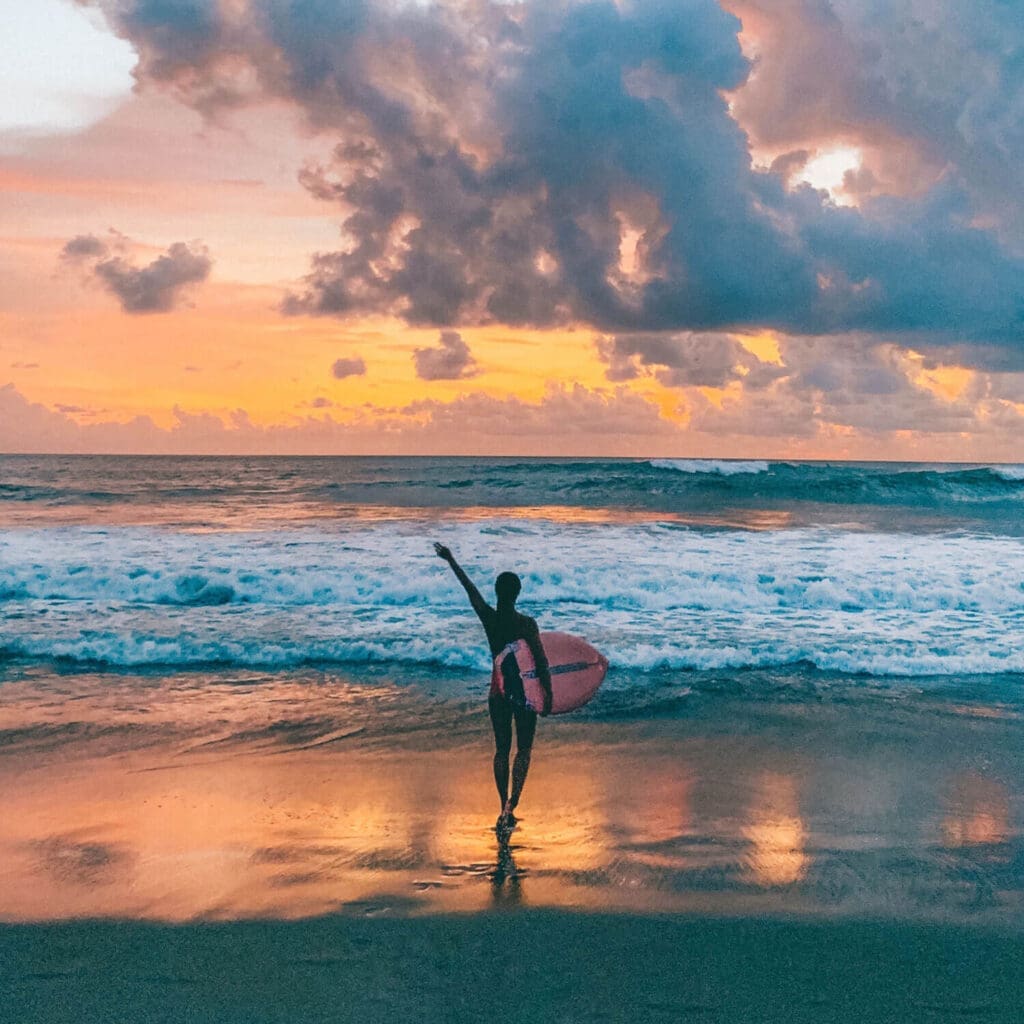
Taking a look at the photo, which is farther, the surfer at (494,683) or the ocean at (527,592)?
the ocean at (527,592)

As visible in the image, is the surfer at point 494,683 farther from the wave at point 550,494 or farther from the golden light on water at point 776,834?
the wave at point 550,494

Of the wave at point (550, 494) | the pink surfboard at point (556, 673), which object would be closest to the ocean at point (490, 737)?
the pink surfboard at point (556, 673)

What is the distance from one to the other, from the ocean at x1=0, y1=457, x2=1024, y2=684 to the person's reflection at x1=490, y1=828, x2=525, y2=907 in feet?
13.9

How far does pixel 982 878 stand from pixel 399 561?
13.4 metres

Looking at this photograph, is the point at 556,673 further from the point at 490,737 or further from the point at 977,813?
the point at 977,813

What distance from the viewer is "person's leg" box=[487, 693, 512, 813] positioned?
6016 millimetres

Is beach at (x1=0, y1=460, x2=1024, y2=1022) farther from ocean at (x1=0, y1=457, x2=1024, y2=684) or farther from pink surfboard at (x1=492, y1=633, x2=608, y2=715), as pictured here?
pink surfboard at (x1=492, y1=633, x2=608, y2=715)

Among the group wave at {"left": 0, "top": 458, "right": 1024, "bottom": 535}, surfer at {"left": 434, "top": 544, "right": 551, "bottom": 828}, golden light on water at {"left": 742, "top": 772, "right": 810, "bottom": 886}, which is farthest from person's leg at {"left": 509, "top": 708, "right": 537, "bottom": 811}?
wave at {"left": 0, "top": 458, "right": 1024, "bottom": 535}

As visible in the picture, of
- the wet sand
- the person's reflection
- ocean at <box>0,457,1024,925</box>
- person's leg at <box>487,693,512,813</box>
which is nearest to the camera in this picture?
the wet sand

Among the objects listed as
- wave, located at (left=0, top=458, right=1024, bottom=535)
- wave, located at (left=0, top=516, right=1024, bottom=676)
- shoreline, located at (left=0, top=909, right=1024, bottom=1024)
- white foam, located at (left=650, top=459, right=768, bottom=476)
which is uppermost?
white foam, located at (left=650, top=459, right=768, bottom=476)

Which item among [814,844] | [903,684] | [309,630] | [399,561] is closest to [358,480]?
[399,561]

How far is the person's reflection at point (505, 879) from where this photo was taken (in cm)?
493

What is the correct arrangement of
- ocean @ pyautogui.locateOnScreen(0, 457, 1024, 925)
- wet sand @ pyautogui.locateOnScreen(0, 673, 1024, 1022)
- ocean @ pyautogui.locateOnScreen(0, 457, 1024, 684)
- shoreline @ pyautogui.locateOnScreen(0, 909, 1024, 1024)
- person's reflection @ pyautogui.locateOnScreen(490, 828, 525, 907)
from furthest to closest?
ocean @ pyautogui.locateOnScreen(0, 457, 1024, 684) < ocean @ pyautogui.locateOnScreen(0, 457, 1024, 925) < person's reflection @ pyautogui.locateOnScreen(490, 828, 525, 907) < wet sand @ pyautogui.locateOnScreen(0, 673, 1024, 1022) < shoreline @ pyautogui.locateOnScreen(0, 909, 1024, 1024)

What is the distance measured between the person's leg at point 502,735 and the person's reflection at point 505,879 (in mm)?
394
